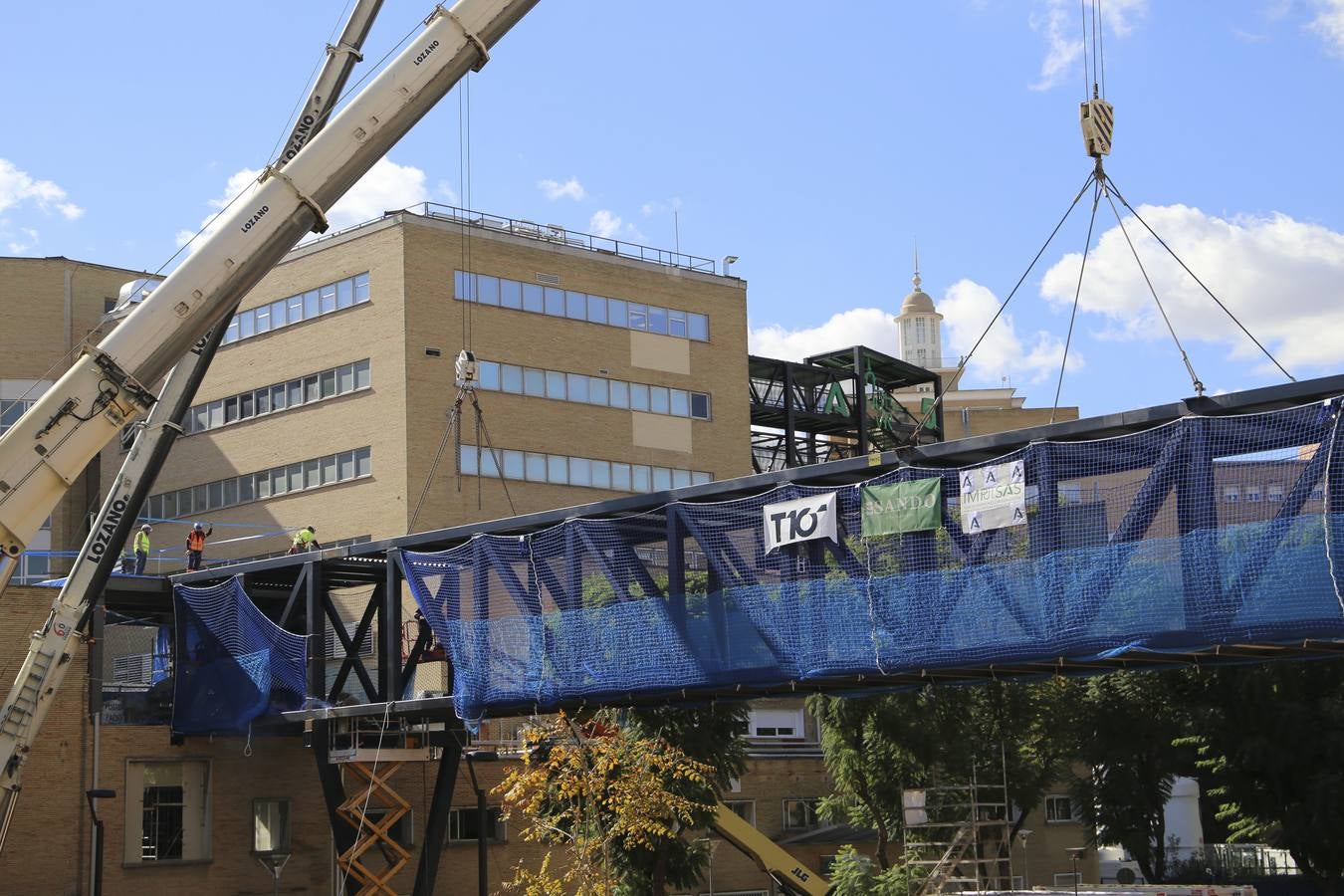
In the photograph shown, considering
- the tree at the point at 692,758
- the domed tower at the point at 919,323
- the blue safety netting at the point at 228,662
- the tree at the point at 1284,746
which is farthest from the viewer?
the domed tower at the point at 919,323

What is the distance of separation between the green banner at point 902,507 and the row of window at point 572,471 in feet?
124

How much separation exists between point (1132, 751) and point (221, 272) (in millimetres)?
31310

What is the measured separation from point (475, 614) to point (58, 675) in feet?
23.6

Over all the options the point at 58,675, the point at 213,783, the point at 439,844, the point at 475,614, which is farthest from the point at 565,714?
the point at 213,783

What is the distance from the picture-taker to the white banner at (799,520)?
82.7 ft

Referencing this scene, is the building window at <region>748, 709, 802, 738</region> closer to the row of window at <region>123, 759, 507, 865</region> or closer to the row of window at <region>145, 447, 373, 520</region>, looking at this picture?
the row of window at <region>145, 447, 373, 520</region>

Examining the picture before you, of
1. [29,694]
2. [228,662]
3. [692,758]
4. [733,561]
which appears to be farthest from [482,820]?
[733,561]

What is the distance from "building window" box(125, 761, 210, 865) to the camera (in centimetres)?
3803

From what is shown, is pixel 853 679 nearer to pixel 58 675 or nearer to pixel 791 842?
pixel 58 675

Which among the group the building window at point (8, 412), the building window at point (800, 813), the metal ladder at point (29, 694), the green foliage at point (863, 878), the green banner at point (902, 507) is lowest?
the green foliage at point (863, 878)

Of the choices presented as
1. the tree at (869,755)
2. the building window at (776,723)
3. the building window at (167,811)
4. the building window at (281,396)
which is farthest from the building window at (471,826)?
the building window at (281,396)

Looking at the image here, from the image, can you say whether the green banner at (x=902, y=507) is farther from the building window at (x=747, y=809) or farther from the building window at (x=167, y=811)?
the building window at (x=747, y=809)

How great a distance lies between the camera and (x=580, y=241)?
7019cm

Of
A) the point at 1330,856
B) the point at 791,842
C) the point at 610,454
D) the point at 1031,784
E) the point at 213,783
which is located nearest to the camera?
the point at 213,783
